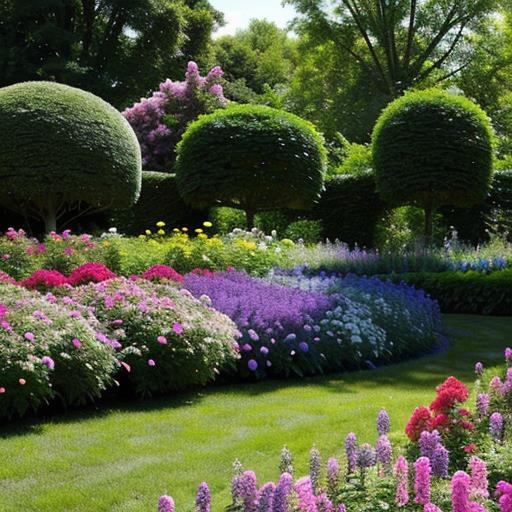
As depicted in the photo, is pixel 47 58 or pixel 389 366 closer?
pixel 389 366

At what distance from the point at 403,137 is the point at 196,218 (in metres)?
5.09

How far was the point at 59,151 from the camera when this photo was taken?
1420 centimetres

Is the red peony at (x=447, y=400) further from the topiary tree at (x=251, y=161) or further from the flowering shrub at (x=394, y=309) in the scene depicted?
the topiary tree at (x=251, y=161)

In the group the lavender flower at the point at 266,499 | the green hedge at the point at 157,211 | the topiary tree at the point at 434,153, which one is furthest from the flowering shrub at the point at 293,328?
the green hedge at the point at 157,211

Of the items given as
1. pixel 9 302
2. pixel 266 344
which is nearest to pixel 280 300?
pixel 266 344

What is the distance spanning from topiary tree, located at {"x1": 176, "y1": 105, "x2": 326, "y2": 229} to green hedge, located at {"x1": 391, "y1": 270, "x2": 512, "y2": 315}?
4.20 m

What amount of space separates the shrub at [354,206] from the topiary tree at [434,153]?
134cm

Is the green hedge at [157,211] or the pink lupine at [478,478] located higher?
the green hedge at [157,211]

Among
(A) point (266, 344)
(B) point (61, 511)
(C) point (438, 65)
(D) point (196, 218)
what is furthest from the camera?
(C) point (438, 65)

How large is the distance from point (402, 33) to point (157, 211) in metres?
18.8

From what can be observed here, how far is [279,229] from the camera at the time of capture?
56.6 ft

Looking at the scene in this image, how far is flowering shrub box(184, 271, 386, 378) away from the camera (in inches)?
249

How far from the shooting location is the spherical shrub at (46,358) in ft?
15.0

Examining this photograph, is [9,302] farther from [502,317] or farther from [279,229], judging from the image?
[279,229]
